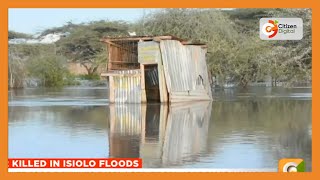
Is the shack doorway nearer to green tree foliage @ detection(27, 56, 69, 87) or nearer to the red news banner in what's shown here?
green tree foliage @ detection(27, 56, 69, 87)

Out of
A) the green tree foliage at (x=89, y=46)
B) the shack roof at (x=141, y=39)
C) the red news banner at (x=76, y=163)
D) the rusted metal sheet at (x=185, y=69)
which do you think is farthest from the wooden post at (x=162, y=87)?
the red news banner at (x=76, y=163)

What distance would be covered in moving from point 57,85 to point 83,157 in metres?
8.60

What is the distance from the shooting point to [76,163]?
28.8ft

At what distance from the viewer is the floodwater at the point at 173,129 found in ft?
30.9

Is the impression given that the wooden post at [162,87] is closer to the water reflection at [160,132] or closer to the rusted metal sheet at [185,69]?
the rusted metal sheet at [185,69]

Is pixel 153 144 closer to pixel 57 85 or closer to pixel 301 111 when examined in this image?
pixel 301 111

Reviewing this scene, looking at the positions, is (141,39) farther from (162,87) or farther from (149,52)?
(162,87)

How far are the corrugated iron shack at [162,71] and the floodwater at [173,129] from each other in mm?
592

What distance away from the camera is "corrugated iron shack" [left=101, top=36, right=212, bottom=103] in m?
19.3

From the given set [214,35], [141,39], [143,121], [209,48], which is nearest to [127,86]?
[141,39]

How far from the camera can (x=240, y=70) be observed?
18.7 metres

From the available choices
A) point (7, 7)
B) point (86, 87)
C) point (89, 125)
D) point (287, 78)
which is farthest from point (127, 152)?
point (86, 87)

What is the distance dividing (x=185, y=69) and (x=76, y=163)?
1150 centimetres

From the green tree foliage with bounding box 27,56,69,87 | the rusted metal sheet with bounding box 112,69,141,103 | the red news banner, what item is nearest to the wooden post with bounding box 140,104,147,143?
the rusted metal sheet with bounding box 112,69,141,103
